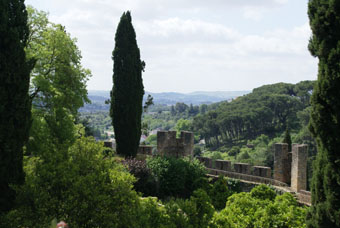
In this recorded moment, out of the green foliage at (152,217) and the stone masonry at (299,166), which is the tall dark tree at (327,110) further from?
the stone masonry at (299,166)

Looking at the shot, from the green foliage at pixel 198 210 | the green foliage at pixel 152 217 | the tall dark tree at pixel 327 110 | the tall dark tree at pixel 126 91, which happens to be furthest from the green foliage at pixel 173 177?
the tall dark tree at pixel 327 110

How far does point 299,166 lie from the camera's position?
14.2 m

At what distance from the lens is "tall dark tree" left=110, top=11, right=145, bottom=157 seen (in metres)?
18.3

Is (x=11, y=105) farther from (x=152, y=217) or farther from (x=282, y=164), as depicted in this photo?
(x=282, y=164)

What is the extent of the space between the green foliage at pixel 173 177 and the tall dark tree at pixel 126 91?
223 cm

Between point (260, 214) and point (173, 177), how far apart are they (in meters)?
6.26

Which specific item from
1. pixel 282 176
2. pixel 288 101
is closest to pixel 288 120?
pixel 288 101

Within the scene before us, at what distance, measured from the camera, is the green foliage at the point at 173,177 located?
15898 millimetres

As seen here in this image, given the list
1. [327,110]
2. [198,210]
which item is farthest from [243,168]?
[327,110]

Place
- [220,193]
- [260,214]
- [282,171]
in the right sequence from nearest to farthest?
[260,214] → [220,193] → [282,171]

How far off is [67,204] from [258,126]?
77985 millimetres

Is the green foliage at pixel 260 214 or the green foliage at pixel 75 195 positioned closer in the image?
the green foliage at pixel 75 195

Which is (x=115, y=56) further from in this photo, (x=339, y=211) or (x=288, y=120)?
(x=288, y=120)

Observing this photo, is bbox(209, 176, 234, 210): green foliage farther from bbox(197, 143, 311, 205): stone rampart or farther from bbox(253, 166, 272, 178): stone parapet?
bbox(253, 166, 272, 178): stone parapet
